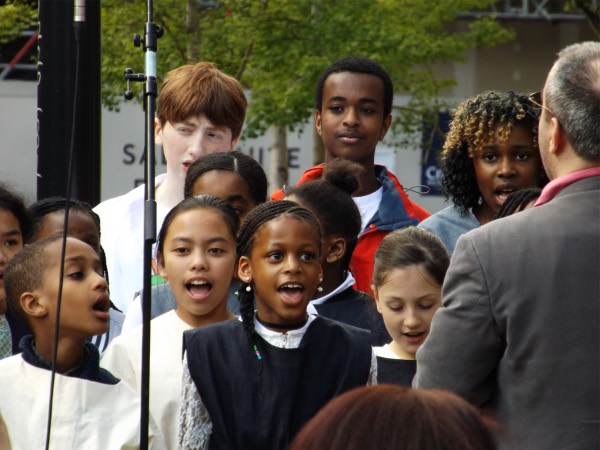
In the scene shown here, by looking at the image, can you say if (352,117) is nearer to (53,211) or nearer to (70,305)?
(53,211)

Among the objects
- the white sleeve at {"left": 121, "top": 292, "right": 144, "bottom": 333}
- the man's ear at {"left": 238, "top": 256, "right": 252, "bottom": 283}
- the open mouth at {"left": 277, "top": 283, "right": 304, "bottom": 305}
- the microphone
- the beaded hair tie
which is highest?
the microphone

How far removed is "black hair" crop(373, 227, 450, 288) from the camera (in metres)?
4.50

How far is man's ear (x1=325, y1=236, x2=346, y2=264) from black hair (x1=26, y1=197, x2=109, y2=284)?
3.22ft

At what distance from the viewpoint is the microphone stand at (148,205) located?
3148 mm

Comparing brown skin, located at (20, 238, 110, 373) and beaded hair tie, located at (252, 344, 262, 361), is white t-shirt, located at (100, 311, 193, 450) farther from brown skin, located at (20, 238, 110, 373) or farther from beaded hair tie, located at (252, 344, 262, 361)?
beaded hair tie, located at (252, 344, 262, 361)

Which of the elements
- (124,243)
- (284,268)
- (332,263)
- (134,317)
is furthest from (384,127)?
(284,268)

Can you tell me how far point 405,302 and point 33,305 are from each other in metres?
1.35

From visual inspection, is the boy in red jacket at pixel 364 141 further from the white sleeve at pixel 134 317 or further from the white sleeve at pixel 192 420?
the white sleeve at pixel 192 420

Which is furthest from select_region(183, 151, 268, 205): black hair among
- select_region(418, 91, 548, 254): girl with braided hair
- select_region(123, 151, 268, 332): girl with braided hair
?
select_region(418, 91, 548, 254): girl with braided hair

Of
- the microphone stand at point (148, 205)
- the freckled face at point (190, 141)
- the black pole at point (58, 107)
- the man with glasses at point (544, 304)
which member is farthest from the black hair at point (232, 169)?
the man with glasses at point (544, 304)

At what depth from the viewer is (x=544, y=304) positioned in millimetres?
3041

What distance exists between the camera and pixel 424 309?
4.48m

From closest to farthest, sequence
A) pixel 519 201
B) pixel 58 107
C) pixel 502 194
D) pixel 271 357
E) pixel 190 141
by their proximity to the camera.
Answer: pixel 271 357 → pixel 519 201 → pixel 502 194 → pixel 190 141 → pixel 58 107

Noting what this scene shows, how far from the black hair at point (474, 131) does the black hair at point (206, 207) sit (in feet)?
3.41
